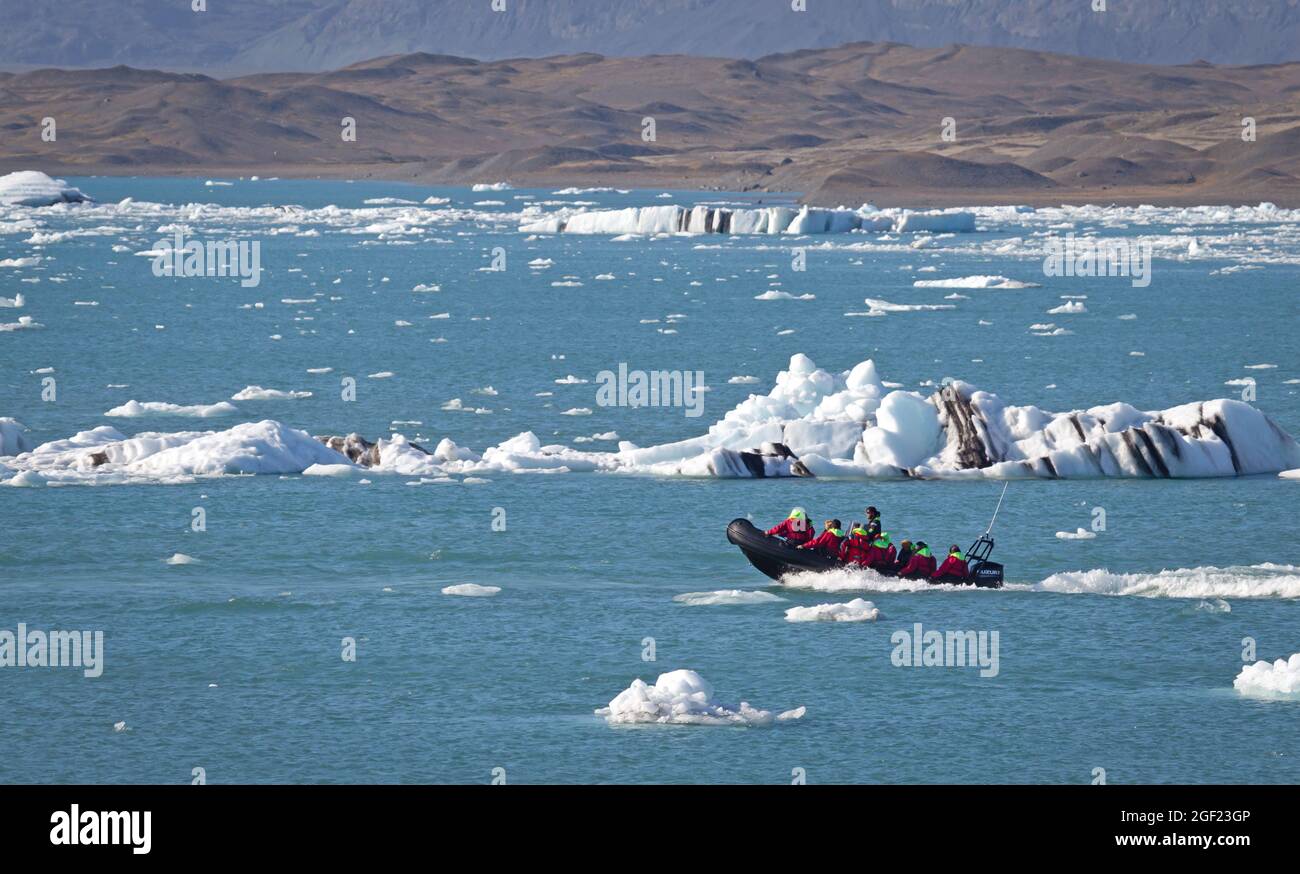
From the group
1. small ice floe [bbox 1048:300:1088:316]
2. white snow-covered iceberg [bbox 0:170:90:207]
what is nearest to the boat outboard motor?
small ice floe [bbox 1048:300:1088:316]

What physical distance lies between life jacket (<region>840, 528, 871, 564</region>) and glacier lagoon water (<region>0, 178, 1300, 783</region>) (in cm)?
70

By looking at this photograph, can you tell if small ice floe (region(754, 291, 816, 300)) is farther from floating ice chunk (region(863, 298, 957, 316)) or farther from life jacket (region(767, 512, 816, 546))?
life jacket (region(767, 512, 816, 546))

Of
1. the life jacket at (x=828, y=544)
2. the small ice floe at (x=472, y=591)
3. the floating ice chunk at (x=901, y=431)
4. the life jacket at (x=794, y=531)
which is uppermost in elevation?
the floating ice chunk at (x=901, y=431)

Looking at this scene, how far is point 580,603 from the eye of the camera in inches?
1214

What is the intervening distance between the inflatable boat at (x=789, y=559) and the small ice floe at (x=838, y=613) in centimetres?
145

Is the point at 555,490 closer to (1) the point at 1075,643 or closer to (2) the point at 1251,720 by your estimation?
(1) the point at 1075,643

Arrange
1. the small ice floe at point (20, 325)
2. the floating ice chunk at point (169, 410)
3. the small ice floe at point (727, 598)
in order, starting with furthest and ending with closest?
A: the small ice floe at point (20, 325), the floating ice chunk at point (169, 410), the small ice floe at point (727, 598)

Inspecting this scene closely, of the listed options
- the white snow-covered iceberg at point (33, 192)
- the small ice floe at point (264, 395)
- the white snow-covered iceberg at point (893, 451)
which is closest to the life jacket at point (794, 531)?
the white snow-covered iceberg at point (893, 451)

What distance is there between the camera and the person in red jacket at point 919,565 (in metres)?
30.9

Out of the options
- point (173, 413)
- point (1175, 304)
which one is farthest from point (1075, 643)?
point (1175, 304)

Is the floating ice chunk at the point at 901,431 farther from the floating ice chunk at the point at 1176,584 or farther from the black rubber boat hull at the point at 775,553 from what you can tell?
the black rubber boat hull at the point at 775,553

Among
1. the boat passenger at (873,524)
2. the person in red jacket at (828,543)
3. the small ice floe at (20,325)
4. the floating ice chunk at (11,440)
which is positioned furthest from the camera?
the small ice floe at (20,325)

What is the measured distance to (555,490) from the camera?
39.7 meters
